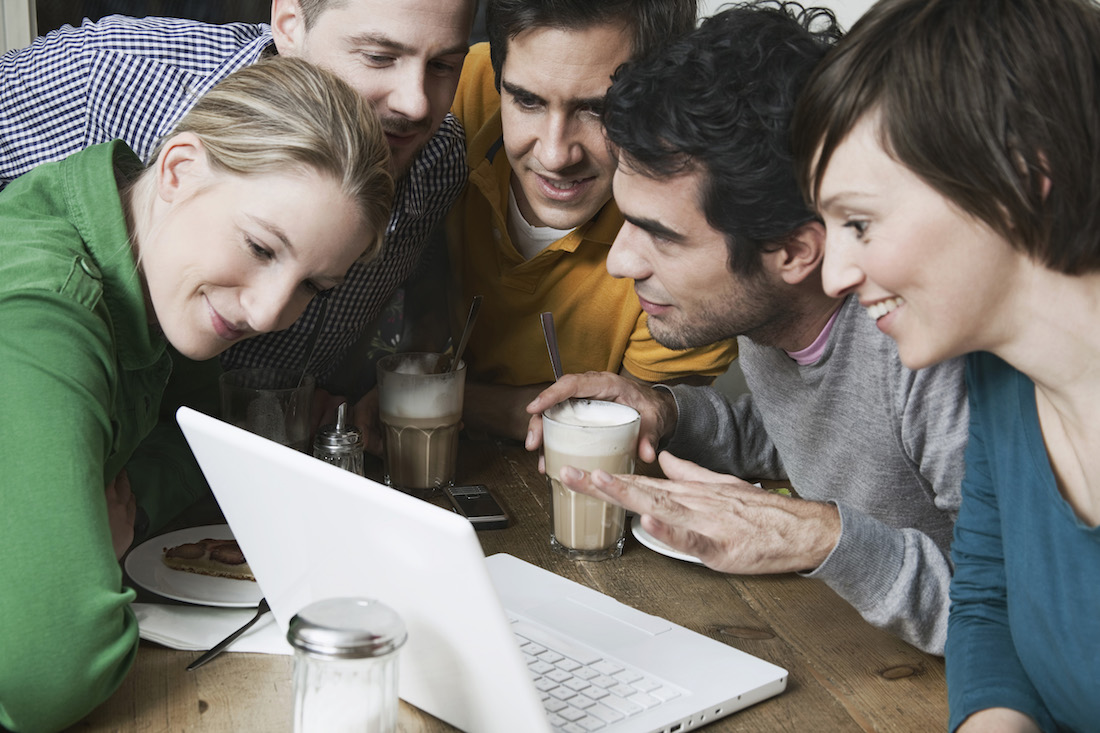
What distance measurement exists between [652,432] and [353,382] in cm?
83

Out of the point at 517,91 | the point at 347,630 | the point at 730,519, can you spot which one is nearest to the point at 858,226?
the point at 730,519

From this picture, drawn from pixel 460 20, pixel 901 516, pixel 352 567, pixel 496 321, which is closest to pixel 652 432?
pixel 901 516

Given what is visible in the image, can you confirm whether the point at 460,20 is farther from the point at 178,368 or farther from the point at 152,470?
the point at 152,470

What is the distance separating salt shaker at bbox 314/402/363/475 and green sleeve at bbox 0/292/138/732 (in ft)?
1.18

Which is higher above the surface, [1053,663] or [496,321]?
[1053,663]

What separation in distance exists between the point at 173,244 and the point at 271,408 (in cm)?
27

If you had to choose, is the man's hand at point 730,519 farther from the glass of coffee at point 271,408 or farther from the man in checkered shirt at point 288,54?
the man in checkered shirt at point 288,54

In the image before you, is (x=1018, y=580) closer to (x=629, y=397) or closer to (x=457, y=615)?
(x=457, y=615)

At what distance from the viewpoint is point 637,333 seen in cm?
189

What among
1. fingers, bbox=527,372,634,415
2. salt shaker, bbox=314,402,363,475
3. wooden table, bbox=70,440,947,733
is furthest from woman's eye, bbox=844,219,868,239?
salt shaker, bbox=314,402,363,475

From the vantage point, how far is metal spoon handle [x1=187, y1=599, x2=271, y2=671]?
94cm

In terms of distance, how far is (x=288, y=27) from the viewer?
1625 millimetres

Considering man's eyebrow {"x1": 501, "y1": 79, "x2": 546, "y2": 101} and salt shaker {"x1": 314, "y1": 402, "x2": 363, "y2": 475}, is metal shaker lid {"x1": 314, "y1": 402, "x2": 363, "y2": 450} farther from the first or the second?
man's eyebrow {"x1": 501, "y1": 79, "x2": 546, "y2": 101}

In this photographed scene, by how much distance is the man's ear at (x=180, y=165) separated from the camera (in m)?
1.19
